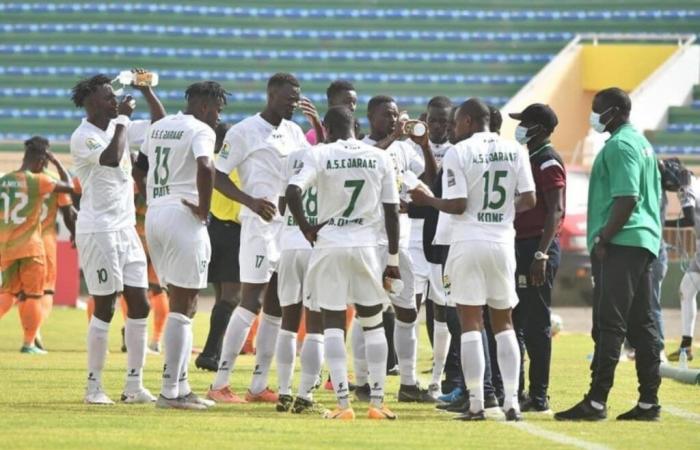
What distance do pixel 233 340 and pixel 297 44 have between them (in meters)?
23.0

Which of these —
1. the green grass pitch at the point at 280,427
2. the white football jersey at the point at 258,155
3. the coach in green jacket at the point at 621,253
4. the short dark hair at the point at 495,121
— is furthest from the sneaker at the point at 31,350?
the coach in green jacket at the point at 621,253

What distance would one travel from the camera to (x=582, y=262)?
26.2 m

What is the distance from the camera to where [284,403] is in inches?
430

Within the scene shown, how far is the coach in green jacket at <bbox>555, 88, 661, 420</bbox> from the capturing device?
10.4 m

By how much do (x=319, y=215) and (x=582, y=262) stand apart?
53.6 feet

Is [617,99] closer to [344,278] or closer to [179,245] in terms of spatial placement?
[344,278]

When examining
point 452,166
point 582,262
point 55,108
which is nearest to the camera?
point 452,166

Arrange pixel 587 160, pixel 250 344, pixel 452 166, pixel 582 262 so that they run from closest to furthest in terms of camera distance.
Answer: pixel 452 166
pixel 250 344
pixel 582 262
pixel 587 160

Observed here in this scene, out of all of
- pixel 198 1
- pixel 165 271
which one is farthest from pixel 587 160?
pixel 165 271

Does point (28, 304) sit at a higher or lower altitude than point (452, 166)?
lower

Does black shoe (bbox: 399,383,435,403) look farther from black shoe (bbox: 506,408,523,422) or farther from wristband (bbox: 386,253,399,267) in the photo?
wristband (bbox: 386,253,399,267)

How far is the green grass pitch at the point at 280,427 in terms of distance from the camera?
9.01m

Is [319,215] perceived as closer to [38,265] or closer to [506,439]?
[506,439]

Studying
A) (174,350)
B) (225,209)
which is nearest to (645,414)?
(174,350)
